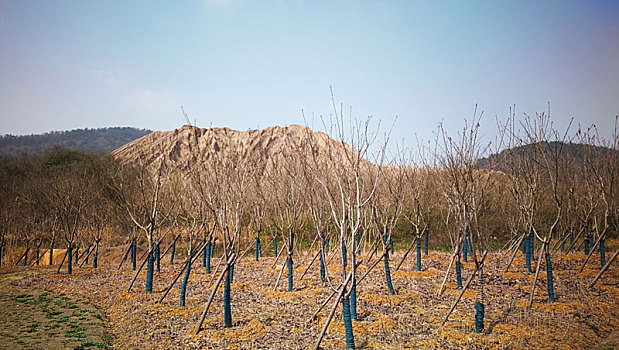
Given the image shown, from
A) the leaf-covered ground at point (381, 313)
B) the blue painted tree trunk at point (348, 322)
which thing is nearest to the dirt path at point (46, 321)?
the leaf-covered ground at point (381, 313)

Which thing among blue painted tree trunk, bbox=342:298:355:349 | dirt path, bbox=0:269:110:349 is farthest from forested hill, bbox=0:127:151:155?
blue painted tree trunk, bbox=342:298:355:349

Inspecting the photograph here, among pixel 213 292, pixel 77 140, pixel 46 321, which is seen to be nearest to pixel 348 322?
pixel 213 292

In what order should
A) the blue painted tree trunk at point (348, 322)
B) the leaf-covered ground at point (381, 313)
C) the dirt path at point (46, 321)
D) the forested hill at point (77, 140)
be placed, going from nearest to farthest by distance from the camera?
1. the blue painted tree trunk at point (348, 322)
2. the leaf-covered ground at point (381, 313)
3. the dirt path at point (46, 321)
4. the forested hill at point (77, 140)

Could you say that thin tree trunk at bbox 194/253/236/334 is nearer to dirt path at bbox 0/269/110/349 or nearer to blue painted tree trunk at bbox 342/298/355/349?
dirt path at bbox 0/269/110/349

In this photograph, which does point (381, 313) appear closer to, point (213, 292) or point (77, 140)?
point (213, 292)

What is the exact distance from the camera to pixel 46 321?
892cm

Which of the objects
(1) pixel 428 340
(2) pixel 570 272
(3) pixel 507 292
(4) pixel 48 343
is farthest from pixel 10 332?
(2) pixel 570 272

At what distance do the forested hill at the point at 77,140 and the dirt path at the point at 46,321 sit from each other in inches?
2873

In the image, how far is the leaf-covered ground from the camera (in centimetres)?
683

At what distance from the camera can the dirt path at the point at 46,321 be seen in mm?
7213

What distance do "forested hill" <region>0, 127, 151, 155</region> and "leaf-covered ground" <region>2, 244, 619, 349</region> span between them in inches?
2995

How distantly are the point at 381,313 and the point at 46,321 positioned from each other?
27.6ft

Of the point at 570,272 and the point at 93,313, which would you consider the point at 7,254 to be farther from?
the point at 570,272

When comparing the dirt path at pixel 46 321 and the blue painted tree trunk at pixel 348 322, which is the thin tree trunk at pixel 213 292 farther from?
the blue painted tree trunk at pixel 348 322
